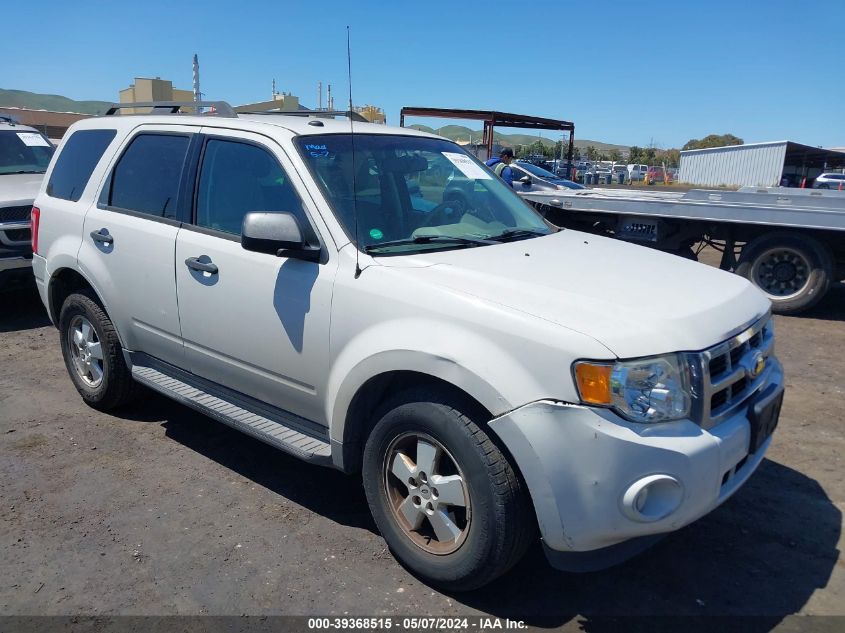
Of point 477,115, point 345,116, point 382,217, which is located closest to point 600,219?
point 345,116

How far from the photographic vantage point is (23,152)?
8.98 m

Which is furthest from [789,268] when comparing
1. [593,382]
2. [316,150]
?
[593,382]

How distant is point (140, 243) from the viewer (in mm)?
4078

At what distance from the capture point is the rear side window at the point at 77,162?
15.3ft

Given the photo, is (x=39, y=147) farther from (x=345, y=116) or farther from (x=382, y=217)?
(x=382, y=217)

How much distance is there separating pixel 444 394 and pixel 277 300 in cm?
104

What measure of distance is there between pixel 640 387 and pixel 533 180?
35.5 ft

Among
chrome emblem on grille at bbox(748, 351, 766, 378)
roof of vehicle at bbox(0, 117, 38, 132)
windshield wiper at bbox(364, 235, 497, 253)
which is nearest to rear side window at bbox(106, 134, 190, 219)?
windshield wiper at bbox(364, 235, 497, 253)

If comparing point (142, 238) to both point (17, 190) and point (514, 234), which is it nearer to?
point (514, 234)

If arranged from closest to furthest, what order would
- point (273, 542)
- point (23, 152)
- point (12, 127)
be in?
1. point (273, 542)
2. point (23, 152)
3. point (12, 127)

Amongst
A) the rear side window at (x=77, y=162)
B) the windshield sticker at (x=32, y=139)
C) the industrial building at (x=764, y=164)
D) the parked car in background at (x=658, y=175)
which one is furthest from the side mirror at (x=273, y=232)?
the parked car in background at (x=658, y=175)

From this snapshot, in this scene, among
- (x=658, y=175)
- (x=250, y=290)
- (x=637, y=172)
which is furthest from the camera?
(x=658, y=175)

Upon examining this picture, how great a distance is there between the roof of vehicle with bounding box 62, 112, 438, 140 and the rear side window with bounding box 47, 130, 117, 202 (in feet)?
0.41

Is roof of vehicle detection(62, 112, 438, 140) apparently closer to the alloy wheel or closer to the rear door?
the rear door
